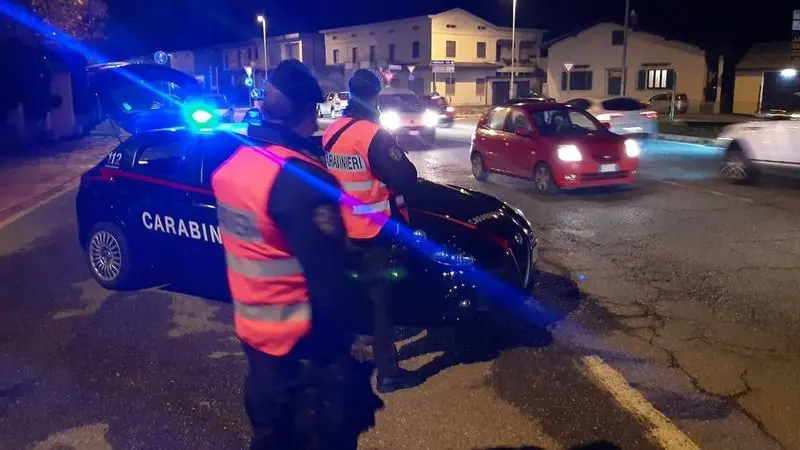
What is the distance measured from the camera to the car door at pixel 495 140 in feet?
42.9

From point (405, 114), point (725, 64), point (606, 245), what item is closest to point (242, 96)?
point (405, 114)

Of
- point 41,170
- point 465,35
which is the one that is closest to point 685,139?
point 41,170

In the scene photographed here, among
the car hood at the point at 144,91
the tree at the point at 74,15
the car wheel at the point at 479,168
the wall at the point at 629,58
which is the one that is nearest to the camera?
the car wheel at the point at 479,168

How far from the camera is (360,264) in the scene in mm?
4117

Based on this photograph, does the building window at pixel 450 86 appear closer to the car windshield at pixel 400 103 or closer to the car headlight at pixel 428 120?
the car windshield at pixel 400 103

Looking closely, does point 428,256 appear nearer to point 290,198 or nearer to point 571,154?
point 290,198

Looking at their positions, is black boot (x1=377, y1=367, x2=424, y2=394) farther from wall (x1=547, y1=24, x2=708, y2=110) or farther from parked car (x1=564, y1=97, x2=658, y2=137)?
wall (x1=547, y1=24, x2=708, y2=110)

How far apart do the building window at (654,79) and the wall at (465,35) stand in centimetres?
1508

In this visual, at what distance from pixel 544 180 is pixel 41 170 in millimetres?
10824

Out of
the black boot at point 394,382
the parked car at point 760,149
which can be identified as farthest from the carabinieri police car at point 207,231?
the parked car at point 760,149

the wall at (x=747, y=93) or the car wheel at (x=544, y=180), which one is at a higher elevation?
the wall at (x=747, y=93)

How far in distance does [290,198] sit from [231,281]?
493 mm

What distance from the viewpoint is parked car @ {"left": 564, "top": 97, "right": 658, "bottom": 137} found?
21.6 meters

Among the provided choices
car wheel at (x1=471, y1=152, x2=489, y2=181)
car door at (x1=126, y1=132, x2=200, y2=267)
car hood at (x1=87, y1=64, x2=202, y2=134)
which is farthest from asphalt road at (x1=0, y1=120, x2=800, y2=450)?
car hood at (x1=87, y1=64, x2=202, y2=134)
